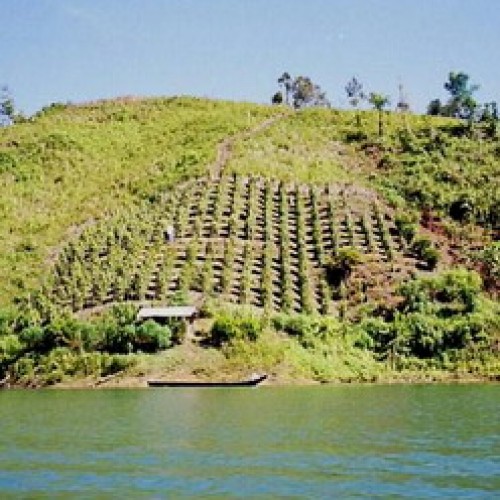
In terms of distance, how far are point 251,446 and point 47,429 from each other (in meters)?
7.28

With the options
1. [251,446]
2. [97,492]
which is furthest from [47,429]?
[97,492]

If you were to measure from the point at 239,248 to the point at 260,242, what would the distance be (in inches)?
83.4

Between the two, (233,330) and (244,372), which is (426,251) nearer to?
(233,330)

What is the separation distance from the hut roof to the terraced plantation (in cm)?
402

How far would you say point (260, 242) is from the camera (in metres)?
62.4

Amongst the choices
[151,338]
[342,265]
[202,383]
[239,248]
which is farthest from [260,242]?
[202,383]

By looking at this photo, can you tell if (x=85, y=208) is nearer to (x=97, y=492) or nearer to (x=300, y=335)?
(x=300, y=335)

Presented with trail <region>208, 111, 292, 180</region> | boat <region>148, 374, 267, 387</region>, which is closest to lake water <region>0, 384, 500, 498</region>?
boat <region>148, 374, 267, 387</region>

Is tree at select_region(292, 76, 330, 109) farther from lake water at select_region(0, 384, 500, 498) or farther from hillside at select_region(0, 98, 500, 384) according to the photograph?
lake water at select_region(0, 384, 500, 498)

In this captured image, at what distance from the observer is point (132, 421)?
2814cm

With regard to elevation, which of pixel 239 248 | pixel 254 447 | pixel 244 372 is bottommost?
pixel 244 372

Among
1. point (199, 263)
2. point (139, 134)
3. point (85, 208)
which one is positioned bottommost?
point (199, 263)

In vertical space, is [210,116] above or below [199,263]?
above

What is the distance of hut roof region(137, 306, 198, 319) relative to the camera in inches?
1881
